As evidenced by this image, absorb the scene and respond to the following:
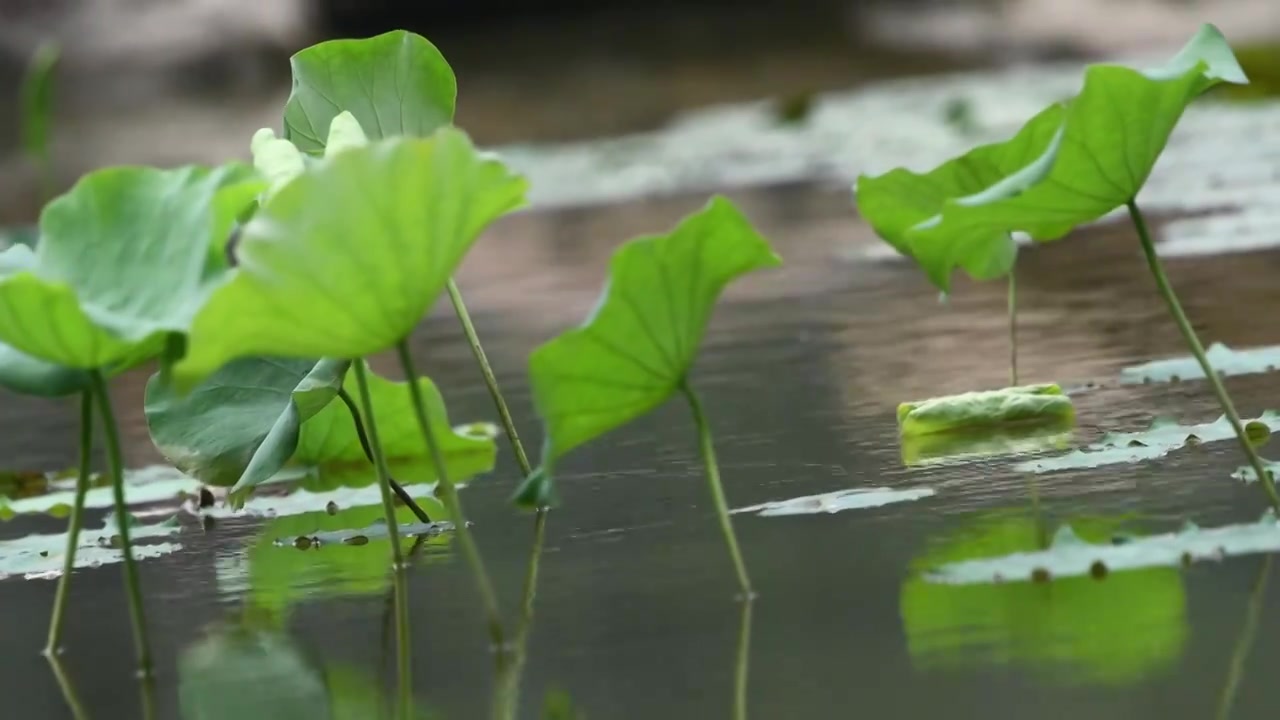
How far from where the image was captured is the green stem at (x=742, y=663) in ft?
4.00

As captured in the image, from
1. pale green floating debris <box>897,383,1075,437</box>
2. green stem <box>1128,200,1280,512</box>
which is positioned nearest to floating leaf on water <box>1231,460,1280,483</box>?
green stem <box>1128,200,1280,512</box>

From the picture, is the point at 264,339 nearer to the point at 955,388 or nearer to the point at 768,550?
the point at 768,550

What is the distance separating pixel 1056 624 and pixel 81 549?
1.07 meters

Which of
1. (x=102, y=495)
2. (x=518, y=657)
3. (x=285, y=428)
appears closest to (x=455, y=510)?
(x=518, y=657)

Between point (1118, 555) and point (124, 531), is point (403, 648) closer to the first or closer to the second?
point (124, 531)

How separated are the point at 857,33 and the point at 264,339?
32.6ft

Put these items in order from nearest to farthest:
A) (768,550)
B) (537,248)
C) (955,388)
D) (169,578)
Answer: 1. (768,550)
2. (169,578)
3. (955,388)
4. (537,248)

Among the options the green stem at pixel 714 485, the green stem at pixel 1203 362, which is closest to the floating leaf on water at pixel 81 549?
the green stem at pixel 714 485

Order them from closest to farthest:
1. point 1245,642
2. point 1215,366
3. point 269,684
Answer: point 1245,642 < point 269,684 < point 1215,366

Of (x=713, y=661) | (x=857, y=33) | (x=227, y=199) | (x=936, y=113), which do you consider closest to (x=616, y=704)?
(x=713, y=661)

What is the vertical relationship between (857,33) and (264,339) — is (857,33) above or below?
above

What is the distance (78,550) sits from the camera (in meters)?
2.01

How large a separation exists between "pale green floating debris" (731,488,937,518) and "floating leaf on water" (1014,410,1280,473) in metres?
0.11

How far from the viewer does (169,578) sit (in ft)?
6.07
